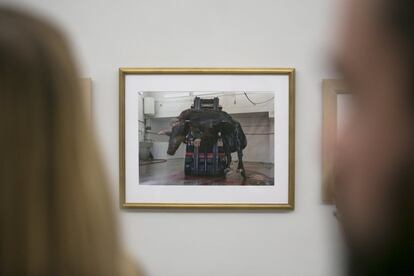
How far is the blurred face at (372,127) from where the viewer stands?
38 centimetres

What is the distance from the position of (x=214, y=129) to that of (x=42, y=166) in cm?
132

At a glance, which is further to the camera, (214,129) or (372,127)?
(214,129)

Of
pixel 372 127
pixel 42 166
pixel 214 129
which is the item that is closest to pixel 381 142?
pixel 372 127

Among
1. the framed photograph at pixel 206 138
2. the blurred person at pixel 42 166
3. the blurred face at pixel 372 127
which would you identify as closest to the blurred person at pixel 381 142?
the blurred face at pixel 372 127

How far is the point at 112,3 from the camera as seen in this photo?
1755mm


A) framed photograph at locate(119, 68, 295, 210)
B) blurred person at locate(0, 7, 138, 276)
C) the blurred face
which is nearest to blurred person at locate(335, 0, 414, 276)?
the blurred face

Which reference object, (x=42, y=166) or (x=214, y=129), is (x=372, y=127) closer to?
(x=42, y=166)

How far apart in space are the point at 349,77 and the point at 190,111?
136 centimetres

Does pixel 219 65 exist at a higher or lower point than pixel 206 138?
higher

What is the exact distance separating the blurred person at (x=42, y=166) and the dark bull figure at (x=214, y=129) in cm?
128

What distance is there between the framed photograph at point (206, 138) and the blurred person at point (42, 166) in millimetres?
1273

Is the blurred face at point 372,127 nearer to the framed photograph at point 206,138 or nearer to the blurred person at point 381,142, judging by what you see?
the blurred person at point 381,142

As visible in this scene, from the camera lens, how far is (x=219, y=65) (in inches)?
68.4

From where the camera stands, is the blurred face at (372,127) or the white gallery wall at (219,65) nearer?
the blurred face at (372,127)
